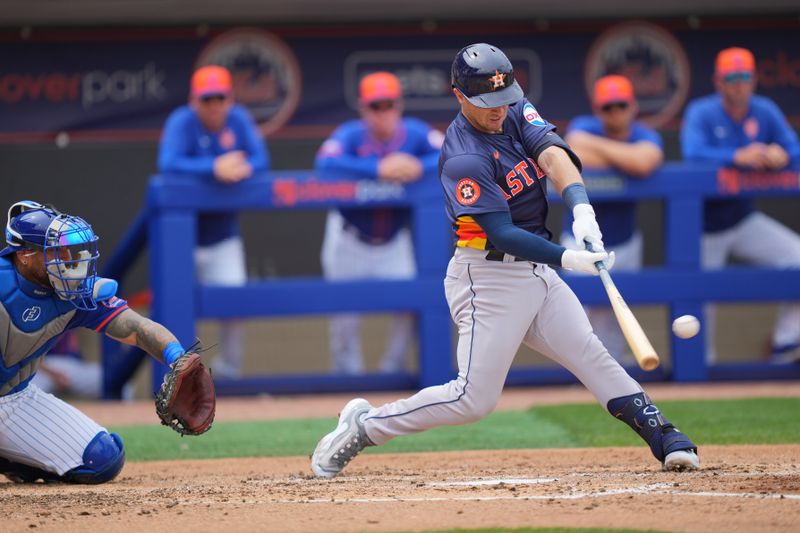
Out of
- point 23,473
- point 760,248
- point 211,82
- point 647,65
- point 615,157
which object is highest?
point 647,65

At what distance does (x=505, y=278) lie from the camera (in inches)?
176

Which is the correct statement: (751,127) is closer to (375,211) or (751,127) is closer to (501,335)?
(375,211)

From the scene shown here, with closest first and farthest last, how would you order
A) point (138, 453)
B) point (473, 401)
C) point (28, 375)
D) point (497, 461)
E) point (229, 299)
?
1. point (473, 401)
2. point (28, 375)
3. point (497, 461)
4. point (138, 453)
5. point (229, 299)

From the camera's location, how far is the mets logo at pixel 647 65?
8.99 m

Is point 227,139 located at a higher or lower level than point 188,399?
higher

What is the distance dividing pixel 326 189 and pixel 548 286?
122 inches

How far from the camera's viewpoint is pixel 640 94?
899 centimetres

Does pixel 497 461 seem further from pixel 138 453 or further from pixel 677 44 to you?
pixel 677 44

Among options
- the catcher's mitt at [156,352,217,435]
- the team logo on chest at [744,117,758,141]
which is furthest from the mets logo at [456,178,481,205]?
the team logo on chest at [744,117,758,141]

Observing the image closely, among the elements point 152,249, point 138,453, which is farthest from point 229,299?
point 138,453

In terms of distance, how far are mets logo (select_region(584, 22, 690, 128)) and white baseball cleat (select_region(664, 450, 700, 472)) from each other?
4.87 metres

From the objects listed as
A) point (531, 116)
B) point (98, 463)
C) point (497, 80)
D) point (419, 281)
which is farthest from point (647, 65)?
point (98, 463)

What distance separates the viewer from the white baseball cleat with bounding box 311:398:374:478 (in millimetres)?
4688

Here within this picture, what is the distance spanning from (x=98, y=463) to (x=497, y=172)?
6.05 feet
